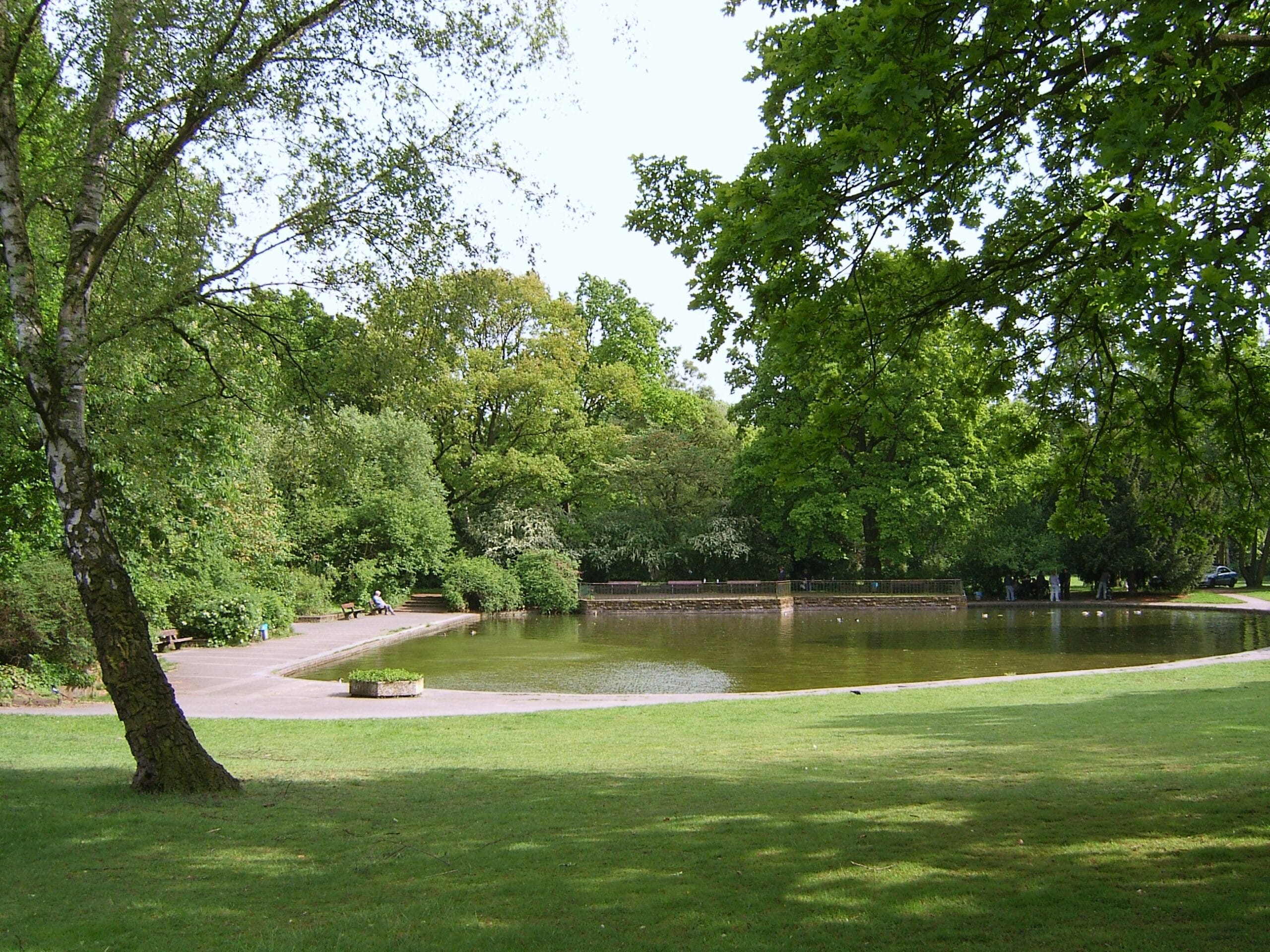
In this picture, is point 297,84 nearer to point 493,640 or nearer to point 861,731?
point 861,731

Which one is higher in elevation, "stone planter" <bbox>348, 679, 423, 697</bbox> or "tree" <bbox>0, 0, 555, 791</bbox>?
"tree" <bbox>0, 0, 555, 791</bbox>

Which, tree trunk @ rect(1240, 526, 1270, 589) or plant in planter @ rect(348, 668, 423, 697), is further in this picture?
tree trunk @ rect(1240, 526, 1270, 589)

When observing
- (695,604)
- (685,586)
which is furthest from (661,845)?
(685,586)

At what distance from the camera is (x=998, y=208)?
8.99 meters

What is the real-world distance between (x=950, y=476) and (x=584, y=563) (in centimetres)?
1781

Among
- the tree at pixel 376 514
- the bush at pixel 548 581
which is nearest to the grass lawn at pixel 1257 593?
the bush at pixel 548 581

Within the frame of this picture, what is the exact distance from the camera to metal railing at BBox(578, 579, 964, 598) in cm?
4366

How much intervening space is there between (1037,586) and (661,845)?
45.4m

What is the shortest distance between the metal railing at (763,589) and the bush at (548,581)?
117 centimetres

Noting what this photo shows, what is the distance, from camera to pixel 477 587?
39.9 meters

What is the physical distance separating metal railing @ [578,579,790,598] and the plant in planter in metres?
26.6

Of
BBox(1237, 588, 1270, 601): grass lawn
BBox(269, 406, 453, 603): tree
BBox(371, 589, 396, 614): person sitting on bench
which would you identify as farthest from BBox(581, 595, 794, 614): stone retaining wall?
BBox(1237, 588, 1270, 601): grass lawn

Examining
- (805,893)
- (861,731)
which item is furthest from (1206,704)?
(805,893)

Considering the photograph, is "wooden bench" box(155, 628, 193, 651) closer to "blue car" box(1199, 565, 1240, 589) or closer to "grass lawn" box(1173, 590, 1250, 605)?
"grass lawn" box(1173, 590, 1250, 605)
